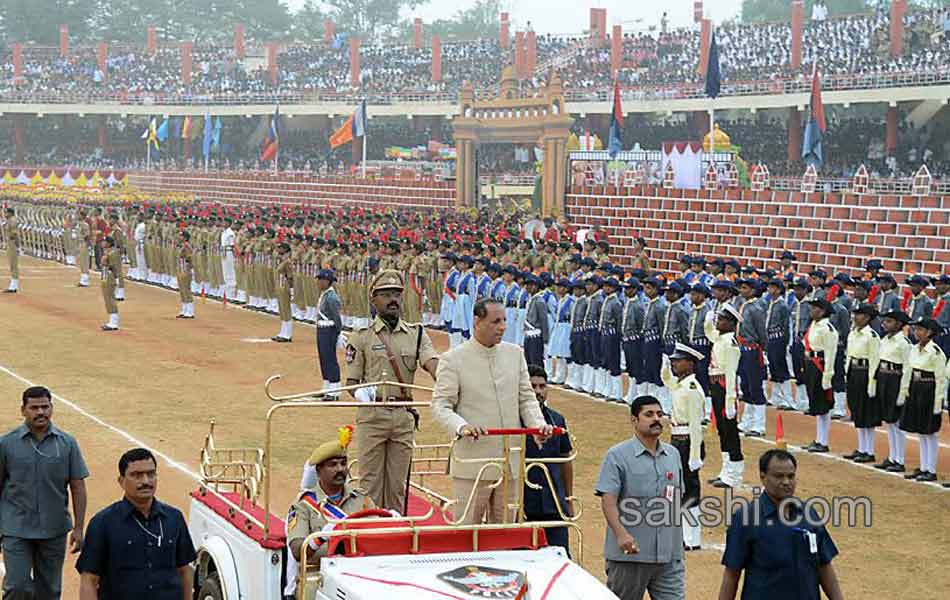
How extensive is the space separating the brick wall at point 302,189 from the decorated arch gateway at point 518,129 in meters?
1.94

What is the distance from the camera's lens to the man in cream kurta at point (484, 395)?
763 centimetres

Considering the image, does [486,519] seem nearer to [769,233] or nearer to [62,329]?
[62,329]

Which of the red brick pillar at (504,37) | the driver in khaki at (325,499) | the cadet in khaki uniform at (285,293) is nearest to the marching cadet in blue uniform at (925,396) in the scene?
the driver in khaki at (325,499)

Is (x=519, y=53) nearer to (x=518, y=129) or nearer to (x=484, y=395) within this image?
(x=518, y=129)

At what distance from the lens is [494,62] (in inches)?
2589

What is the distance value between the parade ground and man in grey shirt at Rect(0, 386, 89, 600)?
1.70m

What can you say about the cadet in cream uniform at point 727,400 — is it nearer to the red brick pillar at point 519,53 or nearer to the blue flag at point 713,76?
the blue flag at point 713,76

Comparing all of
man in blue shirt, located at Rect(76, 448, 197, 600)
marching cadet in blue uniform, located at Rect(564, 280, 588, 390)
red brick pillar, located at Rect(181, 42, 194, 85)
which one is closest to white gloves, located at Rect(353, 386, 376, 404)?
man in blue shirt, located at Rect(76, 448, 197, 600)

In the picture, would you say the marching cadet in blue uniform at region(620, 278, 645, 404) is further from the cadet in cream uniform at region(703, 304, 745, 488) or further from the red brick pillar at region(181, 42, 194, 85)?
the red brick pillar at region(181, 42, 194, 85)

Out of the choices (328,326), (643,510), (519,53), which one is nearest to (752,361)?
(328,326)

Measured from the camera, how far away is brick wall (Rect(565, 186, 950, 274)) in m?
23.8

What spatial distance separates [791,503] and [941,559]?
4971 millimetres

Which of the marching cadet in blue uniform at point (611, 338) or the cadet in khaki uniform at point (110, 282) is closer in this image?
the marching cadet in blue uniform at point (611, 338)

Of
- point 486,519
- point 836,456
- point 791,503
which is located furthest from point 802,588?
point 836,456
